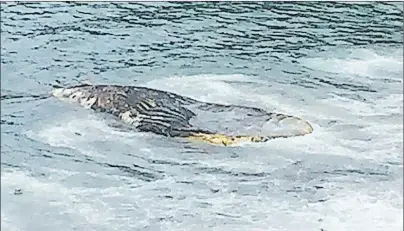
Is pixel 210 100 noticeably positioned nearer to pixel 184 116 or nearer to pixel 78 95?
pixel 184 116

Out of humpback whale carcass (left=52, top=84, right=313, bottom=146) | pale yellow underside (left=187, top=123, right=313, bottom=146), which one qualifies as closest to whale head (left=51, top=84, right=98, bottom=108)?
humpback whale carcass (left=52, top=84, right=313, bottom=146)

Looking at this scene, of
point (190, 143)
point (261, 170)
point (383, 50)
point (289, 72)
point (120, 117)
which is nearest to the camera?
point (261, 170)

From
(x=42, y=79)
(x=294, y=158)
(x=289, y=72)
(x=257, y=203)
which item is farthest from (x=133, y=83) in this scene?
(x=257, y=203)

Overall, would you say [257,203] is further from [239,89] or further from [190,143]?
[239,89]

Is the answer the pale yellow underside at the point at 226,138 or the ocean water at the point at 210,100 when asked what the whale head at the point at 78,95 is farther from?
the pale yellow underside at the point at 226,138

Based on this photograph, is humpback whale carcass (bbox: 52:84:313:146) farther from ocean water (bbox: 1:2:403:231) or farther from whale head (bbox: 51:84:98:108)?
ocean water (bbox: 1:2:403:231)

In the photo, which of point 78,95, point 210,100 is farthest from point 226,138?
point 78,95

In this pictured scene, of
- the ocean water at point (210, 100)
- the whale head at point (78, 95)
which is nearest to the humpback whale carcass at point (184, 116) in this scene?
the whale head at point (78, 95)
